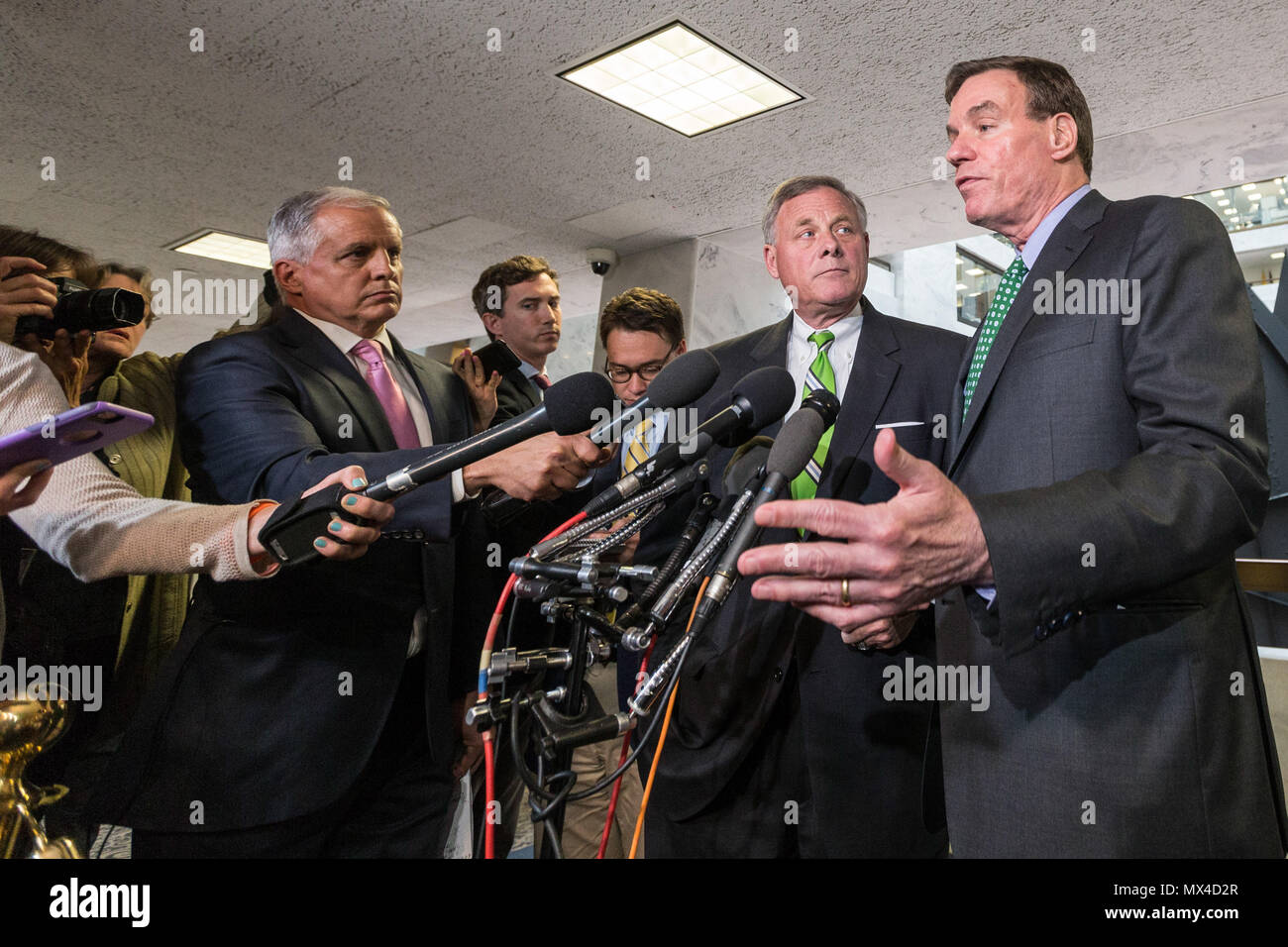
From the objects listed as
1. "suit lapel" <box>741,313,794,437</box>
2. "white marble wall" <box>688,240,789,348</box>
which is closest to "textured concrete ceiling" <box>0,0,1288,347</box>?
"white marble wall" <box>688,240,789,348</box>

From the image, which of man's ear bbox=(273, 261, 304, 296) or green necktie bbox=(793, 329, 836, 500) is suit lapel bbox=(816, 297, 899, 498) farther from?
man's ear bbox=(273, 261, 304, 296)

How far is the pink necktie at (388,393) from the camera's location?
1598 millimetres

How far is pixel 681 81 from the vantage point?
3.18 metres

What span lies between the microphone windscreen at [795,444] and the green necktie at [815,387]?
0.46m

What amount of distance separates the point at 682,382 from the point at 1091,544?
0.52 meters

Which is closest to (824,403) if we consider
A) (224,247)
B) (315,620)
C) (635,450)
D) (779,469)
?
(779,469)

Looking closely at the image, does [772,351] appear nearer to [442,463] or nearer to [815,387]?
[815,387]

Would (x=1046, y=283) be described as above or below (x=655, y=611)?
above
